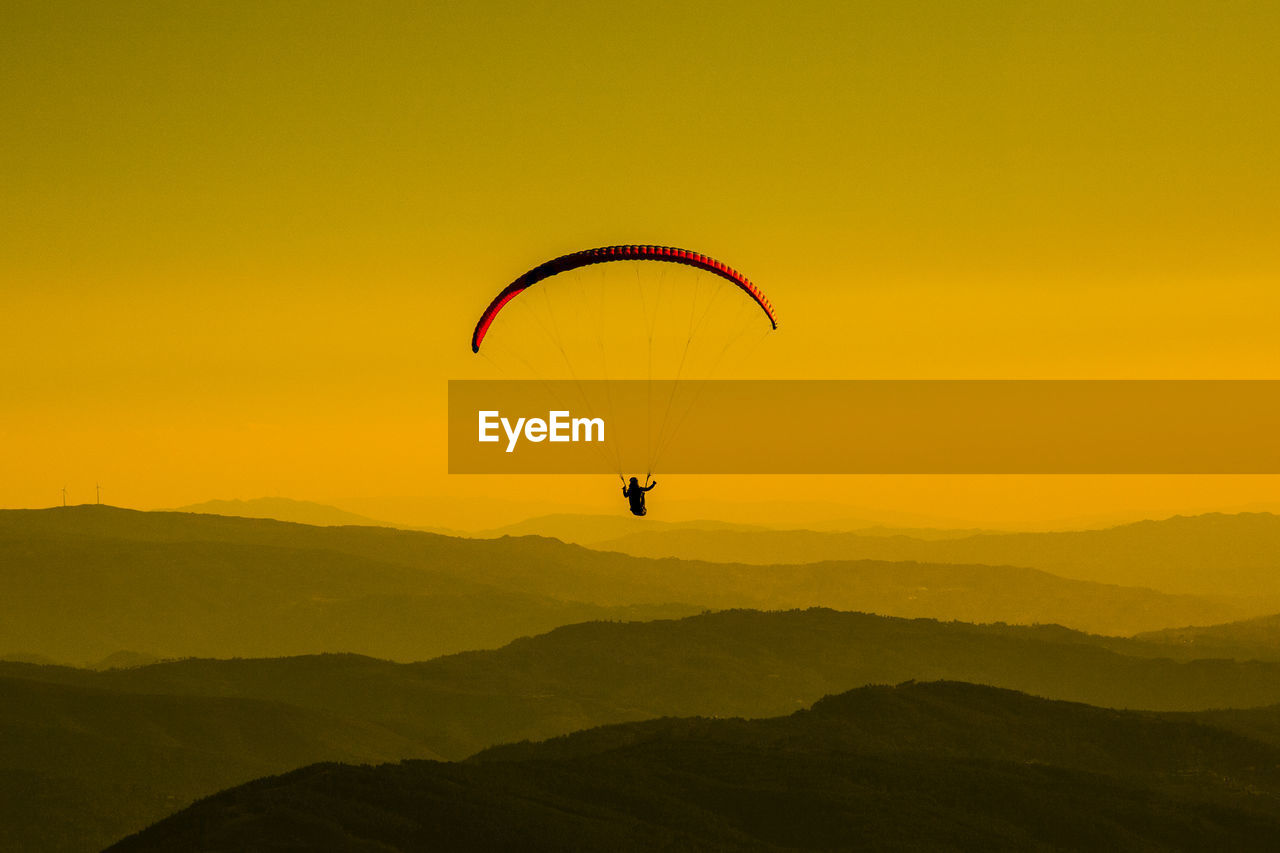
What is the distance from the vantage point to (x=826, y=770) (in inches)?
5635

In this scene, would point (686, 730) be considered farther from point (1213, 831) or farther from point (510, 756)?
point (1213, 831)

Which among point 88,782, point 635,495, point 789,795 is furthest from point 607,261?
point 88,782

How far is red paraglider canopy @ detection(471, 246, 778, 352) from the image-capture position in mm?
77731

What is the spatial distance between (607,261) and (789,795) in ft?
222

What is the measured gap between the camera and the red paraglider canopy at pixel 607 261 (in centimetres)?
7773

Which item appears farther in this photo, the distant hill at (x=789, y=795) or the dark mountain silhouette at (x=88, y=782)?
the dark mountain silhouette at (x=88, y=782)

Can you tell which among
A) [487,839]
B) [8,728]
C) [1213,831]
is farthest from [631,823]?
[8,728]

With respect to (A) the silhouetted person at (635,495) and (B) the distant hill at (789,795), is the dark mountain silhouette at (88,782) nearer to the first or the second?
(B) the distant hill at (789,795)

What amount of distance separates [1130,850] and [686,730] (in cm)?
5892

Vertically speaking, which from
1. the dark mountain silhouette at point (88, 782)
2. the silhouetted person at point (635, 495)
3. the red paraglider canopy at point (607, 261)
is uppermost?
the red paraglider canopy at point (607, 261)

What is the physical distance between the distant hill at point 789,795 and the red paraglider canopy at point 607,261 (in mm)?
31229

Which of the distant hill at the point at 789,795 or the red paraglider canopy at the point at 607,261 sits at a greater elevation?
the red paraglider canopy at the point at 607,261

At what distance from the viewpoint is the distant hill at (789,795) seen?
95125mm

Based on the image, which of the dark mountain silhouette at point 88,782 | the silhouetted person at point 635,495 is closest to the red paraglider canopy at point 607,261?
the silhouetted person at point 635,495
